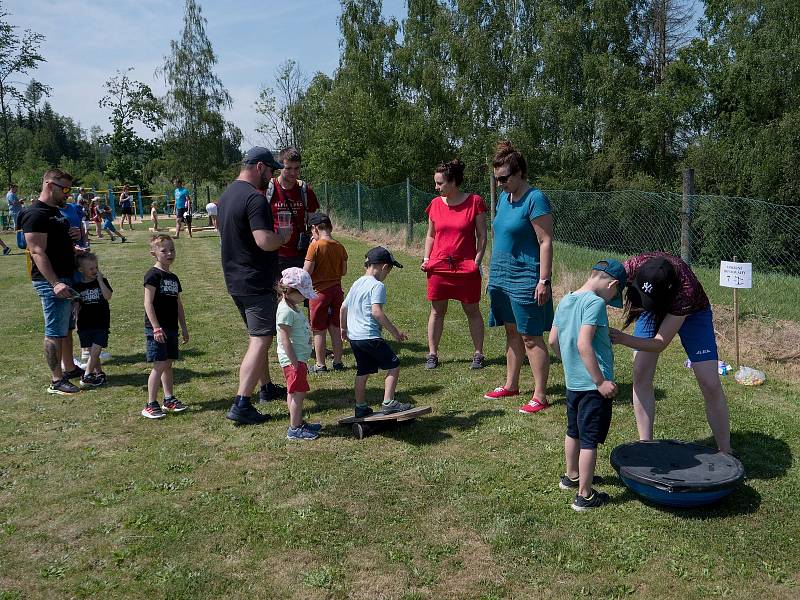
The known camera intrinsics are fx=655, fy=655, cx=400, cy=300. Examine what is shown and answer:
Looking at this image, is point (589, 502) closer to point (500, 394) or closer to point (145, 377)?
point (500, 394)

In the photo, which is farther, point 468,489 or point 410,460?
point 410,460

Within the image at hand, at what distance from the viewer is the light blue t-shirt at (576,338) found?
139 inches

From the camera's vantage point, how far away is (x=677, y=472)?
361 centimetres

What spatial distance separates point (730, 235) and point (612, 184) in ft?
53.9

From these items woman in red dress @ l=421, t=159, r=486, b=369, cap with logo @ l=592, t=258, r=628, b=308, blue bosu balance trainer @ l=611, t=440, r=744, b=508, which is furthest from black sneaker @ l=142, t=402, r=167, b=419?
cap with logo @ l=592, t=258, r=628, b=308

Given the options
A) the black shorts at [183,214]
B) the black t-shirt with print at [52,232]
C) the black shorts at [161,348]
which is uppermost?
the black shorts at [183,214]

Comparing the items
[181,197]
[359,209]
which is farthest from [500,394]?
[181,197]

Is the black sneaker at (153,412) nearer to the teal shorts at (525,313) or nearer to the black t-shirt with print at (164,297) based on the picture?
the black t-shirt with print at (164,297)

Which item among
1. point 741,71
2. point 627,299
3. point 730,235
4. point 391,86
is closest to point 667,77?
point 741,71

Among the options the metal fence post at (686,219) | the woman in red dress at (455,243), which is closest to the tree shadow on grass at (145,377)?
the woman in red dress at (455,243)

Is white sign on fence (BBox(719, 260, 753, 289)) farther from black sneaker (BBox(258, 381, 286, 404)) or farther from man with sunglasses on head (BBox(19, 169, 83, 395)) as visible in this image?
man with sunglasses on head (BBox(19, 169, 83, 395))

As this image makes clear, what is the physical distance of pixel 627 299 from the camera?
3.98m

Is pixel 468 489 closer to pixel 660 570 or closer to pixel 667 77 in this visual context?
pixel 660 570

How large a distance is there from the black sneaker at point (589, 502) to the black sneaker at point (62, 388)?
4620 millimetres
